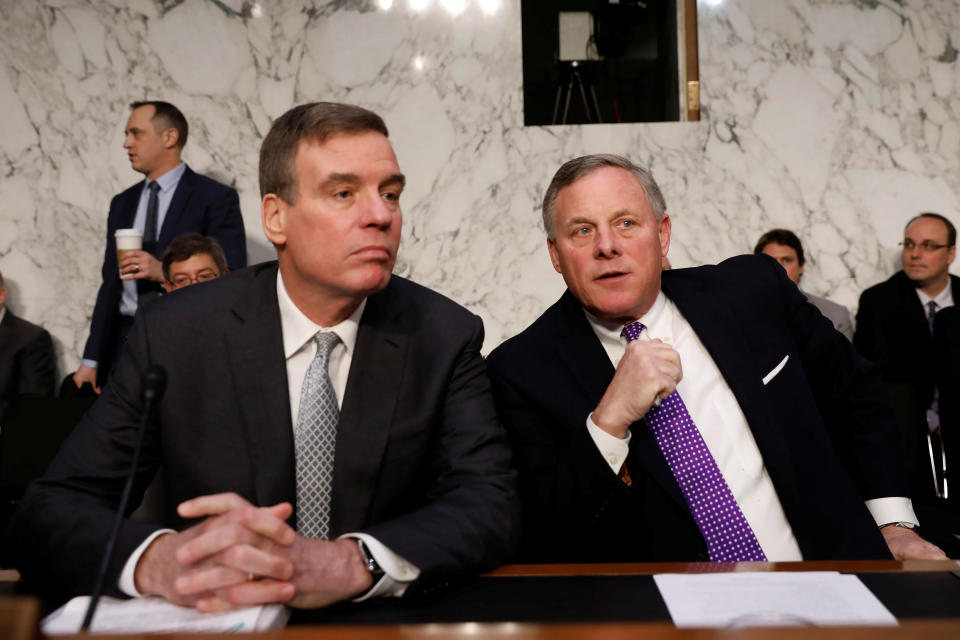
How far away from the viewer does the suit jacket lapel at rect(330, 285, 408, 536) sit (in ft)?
5.50

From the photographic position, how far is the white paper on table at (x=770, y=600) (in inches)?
46.4

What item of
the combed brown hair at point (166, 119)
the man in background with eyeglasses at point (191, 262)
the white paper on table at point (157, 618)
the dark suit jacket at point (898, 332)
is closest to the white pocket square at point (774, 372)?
the white paper on table at point (157, 618)

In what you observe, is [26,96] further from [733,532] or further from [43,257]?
[733,532]

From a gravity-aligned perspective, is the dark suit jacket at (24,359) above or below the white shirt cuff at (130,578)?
above

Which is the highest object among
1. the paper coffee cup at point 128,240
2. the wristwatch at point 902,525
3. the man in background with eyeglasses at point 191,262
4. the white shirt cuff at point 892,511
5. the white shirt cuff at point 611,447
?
the paper coffee cup at point 128,240

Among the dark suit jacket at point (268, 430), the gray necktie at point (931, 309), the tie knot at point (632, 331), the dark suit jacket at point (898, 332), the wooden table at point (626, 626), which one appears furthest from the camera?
the gray necktie at point (931, 309)

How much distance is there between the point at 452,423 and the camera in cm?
177

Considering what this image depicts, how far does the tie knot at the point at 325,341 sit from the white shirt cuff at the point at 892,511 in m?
1.22

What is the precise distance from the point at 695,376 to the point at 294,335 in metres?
0.88

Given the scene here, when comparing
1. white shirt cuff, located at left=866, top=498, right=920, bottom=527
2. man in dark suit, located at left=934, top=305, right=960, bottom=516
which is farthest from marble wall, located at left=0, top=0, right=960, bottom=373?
white shirt cuff, located at left=866, top=498, right=920, bottom=527

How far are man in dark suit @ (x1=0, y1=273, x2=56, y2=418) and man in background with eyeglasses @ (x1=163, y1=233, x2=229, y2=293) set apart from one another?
73.6 inches

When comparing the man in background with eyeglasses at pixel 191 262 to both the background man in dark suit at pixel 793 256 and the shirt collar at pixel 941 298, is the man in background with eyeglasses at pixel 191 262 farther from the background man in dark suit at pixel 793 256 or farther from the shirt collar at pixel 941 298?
the shirt collar at pixel 941 298

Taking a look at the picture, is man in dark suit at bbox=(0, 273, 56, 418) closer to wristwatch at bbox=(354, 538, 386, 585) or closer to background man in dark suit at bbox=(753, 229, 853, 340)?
background man in dark suit at bbox=(753, 229, 853, 340)

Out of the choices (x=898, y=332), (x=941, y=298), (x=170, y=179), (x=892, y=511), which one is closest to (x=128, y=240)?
(x=170, y=179)
